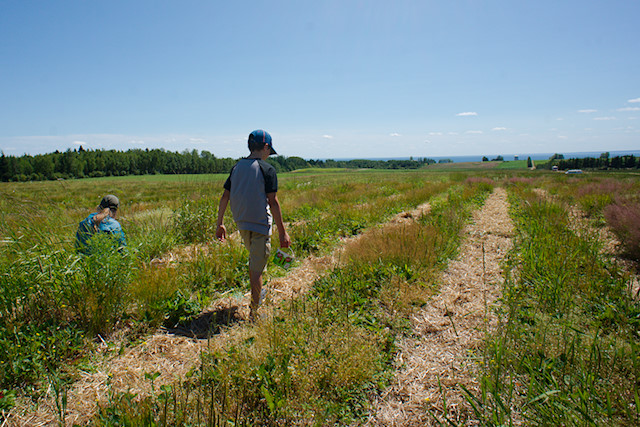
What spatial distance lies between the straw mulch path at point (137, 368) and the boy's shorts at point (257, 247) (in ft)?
1.71

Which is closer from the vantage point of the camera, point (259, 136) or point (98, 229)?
point (259, 136)

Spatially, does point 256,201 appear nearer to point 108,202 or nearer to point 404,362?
point 404,362

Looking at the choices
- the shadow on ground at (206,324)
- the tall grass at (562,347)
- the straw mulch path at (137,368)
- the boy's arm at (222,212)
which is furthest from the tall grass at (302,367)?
the boy's arm at (222,212)

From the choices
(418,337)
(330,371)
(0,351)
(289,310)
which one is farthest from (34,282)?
(418,337)

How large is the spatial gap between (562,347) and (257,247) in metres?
3.20

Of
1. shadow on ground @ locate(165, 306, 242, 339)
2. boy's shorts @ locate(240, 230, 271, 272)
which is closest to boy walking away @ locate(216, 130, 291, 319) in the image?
boy's shorts @ locate(240, 230, 271, 272)

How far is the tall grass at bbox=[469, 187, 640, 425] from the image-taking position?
74.8 inches

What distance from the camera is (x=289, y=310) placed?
11.5ft

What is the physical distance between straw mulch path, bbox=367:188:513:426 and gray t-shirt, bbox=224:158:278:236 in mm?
2072

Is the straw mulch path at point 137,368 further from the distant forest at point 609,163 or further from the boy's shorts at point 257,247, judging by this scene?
the distant forest at point 609,163

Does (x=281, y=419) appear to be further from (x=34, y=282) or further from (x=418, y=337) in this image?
(x=34, y=282)

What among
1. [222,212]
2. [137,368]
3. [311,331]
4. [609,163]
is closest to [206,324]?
[137,368]

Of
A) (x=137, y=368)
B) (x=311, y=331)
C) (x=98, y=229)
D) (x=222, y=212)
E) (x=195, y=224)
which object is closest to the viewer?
(x=137, y=368)

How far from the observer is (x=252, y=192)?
3.45 meters
